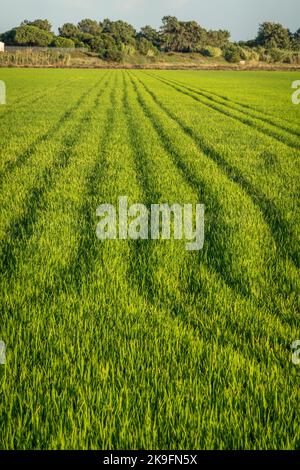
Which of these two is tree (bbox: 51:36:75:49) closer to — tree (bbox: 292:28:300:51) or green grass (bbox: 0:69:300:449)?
tree (bbox: 292:28:300:51)

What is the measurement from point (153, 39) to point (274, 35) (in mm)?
35109

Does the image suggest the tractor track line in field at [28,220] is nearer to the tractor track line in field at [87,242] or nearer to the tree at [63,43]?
the tractor track line in field at [87,242]

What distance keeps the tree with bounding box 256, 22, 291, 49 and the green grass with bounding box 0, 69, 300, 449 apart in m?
134

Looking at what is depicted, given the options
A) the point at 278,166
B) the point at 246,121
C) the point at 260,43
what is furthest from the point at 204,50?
the point at 278,166

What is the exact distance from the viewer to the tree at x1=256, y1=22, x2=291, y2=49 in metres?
127

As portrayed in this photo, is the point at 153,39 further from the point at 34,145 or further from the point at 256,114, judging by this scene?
the point at 34,145

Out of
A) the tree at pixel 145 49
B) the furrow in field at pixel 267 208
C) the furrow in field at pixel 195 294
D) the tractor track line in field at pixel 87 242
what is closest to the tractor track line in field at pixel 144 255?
the furrow in field at pixel 195 294

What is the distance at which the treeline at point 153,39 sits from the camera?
96188 millimetres

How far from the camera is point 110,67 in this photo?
6781 cm

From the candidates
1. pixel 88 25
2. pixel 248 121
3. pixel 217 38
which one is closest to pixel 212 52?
pixel 217 38

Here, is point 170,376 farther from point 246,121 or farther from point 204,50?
point 204,50

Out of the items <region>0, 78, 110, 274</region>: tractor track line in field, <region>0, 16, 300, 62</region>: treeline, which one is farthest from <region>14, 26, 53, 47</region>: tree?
<region>0, 78, 110, 274</region>: tractor track line in field

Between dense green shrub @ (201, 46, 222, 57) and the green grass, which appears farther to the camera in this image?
dense green shrub @ (201, 46, 222, 57)

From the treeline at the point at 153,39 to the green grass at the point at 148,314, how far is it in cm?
8258
